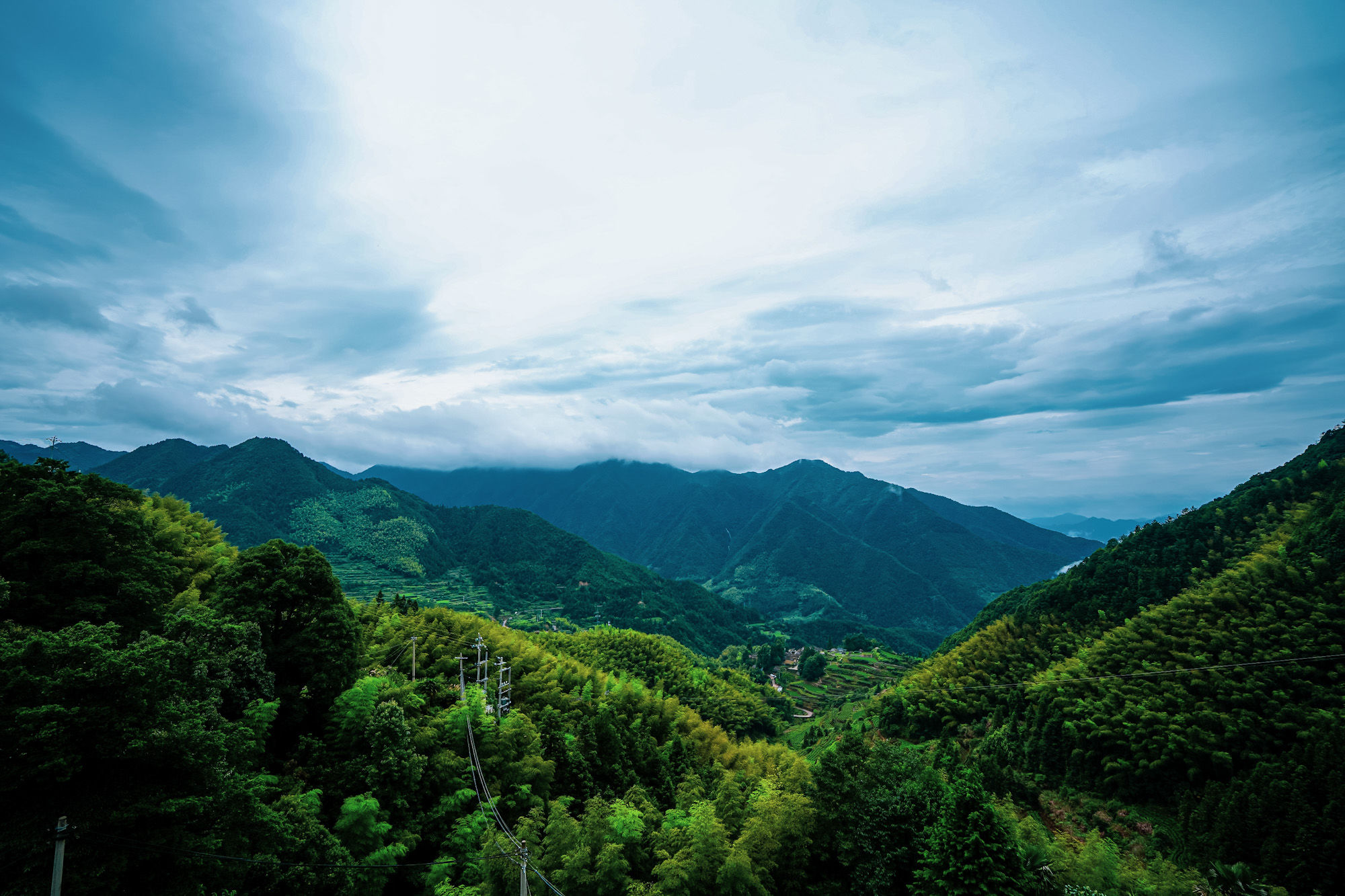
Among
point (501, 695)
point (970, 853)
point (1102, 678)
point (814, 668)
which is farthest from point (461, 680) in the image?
point (814, 668)

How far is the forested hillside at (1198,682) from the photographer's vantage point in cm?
2512

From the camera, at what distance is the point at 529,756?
75.6 feet

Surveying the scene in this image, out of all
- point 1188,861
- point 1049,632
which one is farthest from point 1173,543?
point 1188,861

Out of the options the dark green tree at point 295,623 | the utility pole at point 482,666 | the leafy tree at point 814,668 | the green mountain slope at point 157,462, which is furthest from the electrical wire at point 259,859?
the green mountain slope at point 157,462

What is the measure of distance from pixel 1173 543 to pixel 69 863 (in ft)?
232

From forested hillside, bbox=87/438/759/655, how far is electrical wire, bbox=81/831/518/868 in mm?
104348

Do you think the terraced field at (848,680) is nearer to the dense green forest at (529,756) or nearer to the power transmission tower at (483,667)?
the dense green forest at (529,756)

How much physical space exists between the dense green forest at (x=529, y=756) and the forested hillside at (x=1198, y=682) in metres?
0.20

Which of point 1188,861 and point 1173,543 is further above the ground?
point 1173,543

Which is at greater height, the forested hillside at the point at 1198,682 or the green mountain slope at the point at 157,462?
the green mountain slope at the point at 157,462

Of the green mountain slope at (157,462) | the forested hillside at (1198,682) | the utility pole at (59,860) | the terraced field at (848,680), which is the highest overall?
the green mountain slope at (157,462)

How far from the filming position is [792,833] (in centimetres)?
1831

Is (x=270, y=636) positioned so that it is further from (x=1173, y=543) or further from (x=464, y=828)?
(x=1173, y=543)

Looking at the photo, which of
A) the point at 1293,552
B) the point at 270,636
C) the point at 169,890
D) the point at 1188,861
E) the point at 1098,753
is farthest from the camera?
the point at 1293,552
